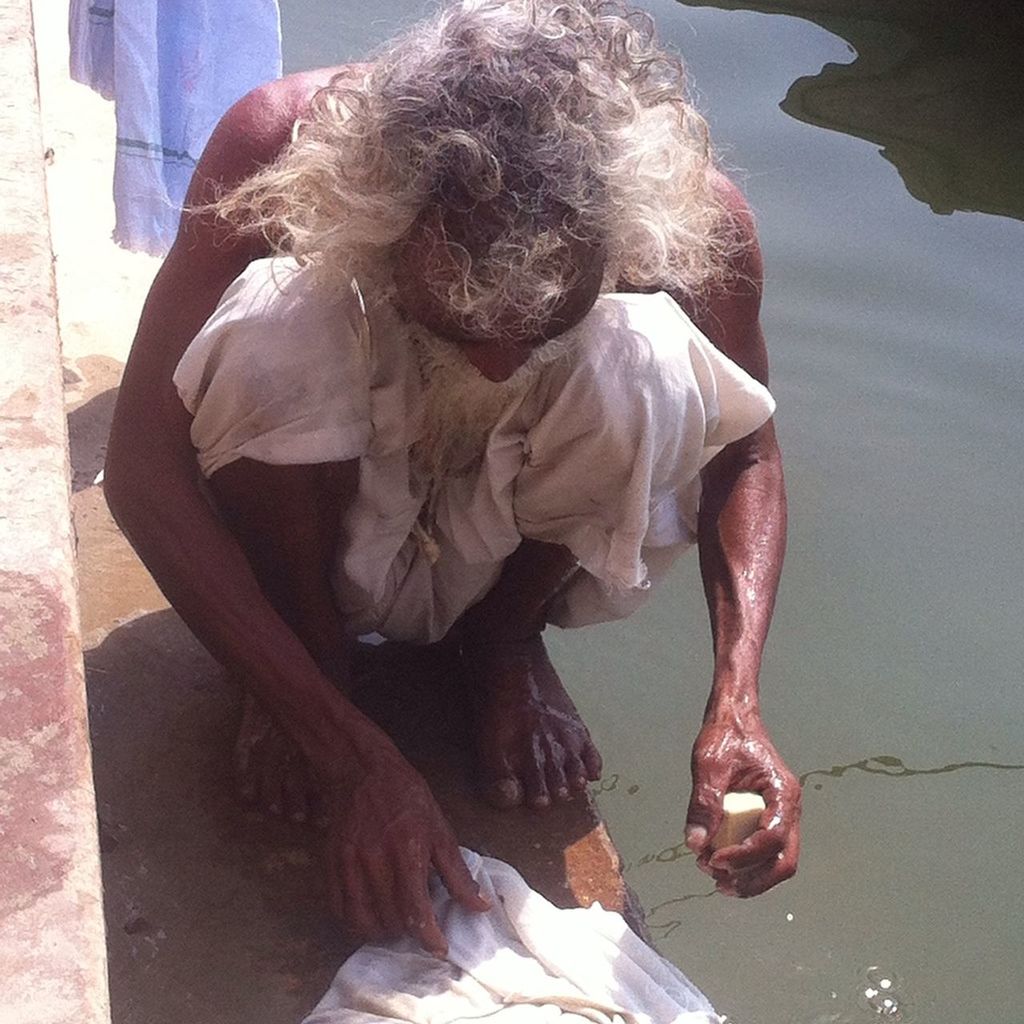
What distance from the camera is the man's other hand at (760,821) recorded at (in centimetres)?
195

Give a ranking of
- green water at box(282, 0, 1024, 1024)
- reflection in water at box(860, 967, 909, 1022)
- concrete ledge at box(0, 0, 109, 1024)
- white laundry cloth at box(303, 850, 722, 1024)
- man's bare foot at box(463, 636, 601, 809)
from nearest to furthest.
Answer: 1. concrete ledge at box(0, 0, 109, 1024)
2. white laundry cloth at box(303, 850, 722, 1024)
3. man's bare foot at box(463, 636, 601, 809)
4. reflection in water at box(860, 967, 909, 1022)
5. green water at box(282, 0, 1024, 1024)

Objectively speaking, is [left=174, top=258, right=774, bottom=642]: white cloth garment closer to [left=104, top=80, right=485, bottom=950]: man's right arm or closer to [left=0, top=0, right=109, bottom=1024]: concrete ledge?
[left=104, top=80, right=485, bottom=950]: man's right arm

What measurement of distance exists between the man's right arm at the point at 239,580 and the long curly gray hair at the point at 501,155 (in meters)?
0.22

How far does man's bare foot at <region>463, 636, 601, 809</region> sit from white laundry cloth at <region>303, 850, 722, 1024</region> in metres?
0.28

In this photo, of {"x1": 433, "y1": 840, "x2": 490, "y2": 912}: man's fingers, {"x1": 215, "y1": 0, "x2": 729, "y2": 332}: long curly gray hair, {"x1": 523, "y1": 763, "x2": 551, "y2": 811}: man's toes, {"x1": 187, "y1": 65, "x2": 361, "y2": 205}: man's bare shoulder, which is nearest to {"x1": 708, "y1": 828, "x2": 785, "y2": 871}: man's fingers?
{"x1": 433, "y1": 840, "x2": 490, "y2": 912}: man's fingers

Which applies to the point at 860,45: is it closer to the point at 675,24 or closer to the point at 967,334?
the point at 675,24

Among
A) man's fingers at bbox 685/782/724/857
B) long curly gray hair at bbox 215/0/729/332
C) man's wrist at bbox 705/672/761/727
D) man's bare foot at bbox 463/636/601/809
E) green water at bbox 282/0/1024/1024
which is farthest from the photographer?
green water at bbox 282/0/1024/1024

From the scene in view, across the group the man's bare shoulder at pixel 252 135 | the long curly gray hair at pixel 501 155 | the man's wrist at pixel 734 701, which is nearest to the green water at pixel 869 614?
the man's bare shoulder at pixel 252 135

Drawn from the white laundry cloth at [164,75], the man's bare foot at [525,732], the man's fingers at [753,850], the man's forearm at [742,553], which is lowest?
the man's bare foot at [525,732]

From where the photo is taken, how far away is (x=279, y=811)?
2211mm

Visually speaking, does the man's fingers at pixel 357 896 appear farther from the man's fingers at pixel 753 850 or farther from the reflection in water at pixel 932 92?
the reflection in water at pixel 932 92

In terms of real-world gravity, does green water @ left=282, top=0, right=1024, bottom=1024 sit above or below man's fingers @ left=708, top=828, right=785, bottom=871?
below

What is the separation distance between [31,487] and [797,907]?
1.46m

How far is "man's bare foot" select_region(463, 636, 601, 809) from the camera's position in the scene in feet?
7.59
